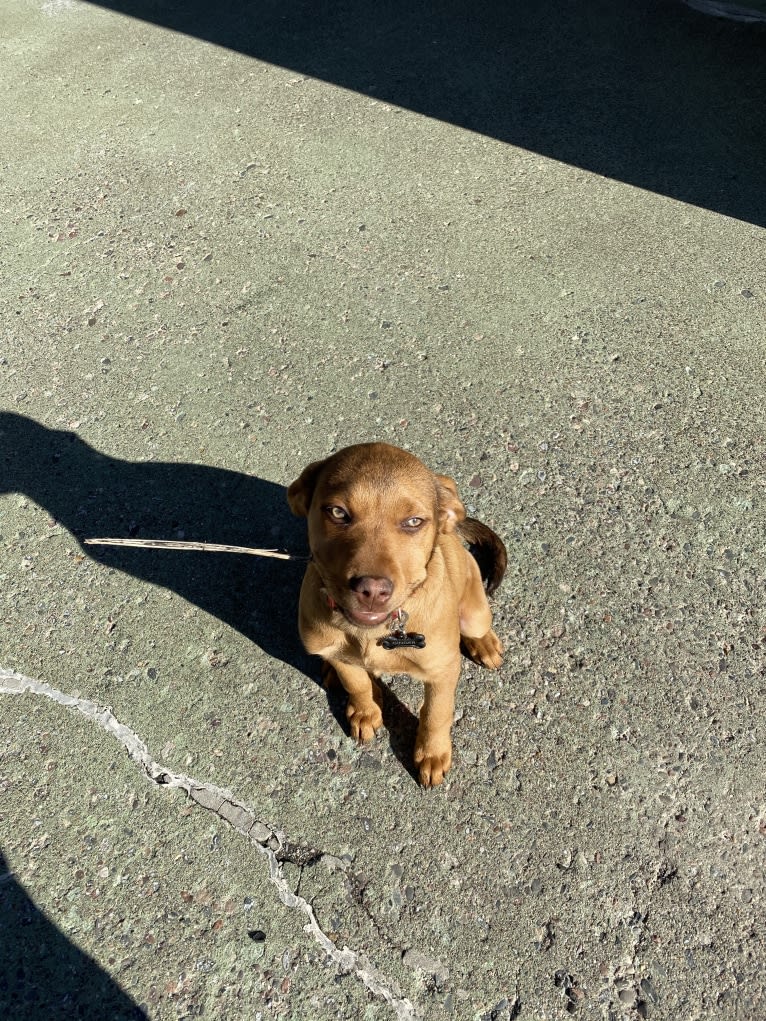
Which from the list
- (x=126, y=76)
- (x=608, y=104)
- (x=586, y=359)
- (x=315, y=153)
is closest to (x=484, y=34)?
(x=608, y=104)

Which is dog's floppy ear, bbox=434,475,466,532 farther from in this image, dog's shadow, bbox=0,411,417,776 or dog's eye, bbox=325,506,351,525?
dog's shadow, bbox=0,411,417,776

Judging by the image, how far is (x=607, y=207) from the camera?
4.84m

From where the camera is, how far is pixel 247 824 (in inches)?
106

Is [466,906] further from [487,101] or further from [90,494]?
[487,101]

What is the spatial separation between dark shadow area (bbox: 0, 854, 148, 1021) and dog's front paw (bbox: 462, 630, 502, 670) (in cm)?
165

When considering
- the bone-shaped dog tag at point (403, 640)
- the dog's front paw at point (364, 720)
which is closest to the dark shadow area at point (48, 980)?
the dog's front paw at point (364, 720)

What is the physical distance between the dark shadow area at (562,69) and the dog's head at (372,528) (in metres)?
3.69

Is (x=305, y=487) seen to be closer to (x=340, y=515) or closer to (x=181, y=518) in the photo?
(x=340, y=515)

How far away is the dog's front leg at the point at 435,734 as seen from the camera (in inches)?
103

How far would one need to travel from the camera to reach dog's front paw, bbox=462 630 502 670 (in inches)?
117

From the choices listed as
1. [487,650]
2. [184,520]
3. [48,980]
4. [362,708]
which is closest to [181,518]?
[184,520]

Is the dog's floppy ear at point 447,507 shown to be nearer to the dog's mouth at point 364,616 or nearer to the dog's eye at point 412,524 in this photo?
the dog's eye at point 412,524

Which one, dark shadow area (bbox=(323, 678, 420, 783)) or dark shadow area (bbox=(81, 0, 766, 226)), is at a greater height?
dark shadow area (bbox=(81, 0, 766, 226))

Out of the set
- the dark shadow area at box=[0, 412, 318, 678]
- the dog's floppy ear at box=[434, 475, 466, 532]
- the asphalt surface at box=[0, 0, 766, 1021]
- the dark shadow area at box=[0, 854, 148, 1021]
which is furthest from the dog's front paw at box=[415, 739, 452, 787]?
the dark shadow area at box=[0, 854, 148, 1021]
